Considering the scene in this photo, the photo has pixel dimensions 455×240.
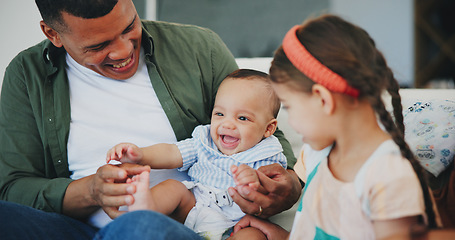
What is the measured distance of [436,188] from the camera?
1294 millimetres

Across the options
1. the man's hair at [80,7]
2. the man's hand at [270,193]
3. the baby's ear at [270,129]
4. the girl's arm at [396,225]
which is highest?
the man's hair at [80,7]

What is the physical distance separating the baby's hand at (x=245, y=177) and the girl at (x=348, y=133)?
0.20m

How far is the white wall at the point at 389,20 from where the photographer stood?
3.98 metres

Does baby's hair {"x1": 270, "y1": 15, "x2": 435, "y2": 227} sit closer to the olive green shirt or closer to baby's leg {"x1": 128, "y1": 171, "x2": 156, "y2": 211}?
baby's leg {"x1": 128, "y1": 171, "x2": 156, "y2": 211}

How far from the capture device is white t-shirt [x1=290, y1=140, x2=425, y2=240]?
2.74 feet

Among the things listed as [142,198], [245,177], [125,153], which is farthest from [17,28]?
[245,177]

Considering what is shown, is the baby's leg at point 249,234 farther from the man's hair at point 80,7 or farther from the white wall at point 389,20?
the white wall at point 389,20

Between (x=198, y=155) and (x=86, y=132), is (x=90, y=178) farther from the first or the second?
(x=198, y=155)

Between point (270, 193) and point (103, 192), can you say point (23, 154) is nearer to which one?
point (103, 192)

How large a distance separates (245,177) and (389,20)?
10.9 feet

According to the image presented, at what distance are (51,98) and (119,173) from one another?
48cm

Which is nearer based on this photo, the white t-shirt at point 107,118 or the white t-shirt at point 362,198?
the white t-shirt at point 362,198

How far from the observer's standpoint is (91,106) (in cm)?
151

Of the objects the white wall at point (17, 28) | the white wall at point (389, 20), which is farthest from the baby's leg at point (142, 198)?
the white wall at point (389, 20)
